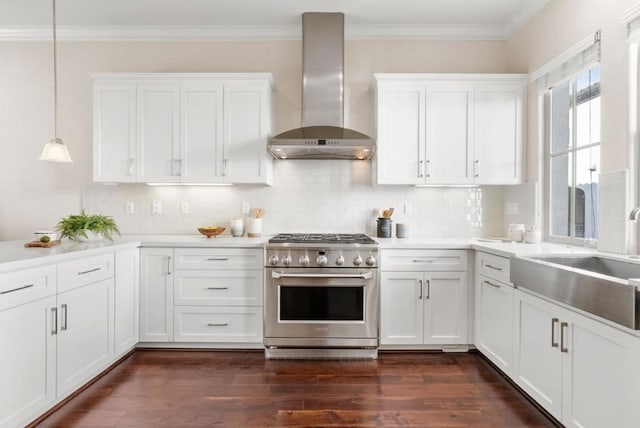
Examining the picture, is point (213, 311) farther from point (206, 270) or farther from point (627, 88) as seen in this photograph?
point (627, 88)

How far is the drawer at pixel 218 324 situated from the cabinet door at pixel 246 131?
114 cm

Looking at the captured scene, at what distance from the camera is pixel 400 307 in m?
3.07

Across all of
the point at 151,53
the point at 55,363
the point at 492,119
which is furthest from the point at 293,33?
the point at 55,363

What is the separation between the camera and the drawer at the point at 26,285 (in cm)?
180

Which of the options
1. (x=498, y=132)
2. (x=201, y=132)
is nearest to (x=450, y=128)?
(x=498, y=132)

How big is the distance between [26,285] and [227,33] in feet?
9.24

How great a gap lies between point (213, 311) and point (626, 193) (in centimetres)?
297

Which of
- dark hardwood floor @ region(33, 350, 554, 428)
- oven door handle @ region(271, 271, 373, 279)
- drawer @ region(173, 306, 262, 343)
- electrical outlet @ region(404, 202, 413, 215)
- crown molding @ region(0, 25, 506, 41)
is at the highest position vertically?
crown molding @ region(0, 25, 506, 41)

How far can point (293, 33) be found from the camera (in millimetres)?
3680

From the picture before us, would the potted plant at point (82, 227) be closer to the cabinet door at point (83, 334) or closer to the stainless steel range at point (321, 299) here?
the cabinet door at point (83, 334)

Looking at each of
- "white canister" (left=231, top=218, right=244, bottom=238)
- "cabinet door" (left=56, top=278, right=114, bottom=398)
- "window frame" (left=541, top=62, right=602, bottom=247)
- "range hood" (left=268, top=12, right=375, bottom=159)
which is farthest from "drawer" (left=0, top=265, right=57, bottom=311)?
"window frame" (left=541, top=62, right=602, bottom=247)

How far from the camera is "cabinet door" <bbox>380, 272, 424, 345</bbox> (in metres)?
3.07

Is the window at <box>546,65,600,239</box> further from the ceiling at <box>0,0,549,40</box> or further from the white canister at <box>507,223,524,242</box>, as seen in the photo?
the ceiling at <box>0,0,549,40</box>

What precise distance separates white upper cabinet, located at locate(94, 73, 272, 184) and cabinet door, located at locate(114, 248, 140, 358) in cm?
79
